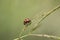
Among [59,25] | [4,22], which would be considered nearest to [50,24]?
[59,25]

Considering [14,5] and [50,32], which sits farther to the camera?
[14,5]

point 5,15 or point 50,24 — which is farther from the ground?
point 5,15

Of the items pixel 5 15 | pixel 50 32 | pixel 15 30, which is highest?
pixel 5 15

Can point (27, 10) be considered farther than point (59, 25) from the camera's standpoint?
Yes

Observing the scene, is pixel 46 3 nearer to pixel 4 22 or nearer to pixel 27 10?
pixel 27 10

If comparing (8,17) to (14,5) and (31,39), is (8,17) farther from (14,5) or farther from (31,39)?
(31,39)

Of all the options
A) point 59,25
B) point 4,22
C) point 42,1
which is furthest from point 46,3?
point 4,22

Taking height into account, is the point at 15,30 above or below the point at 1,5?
below
